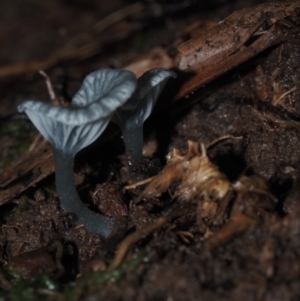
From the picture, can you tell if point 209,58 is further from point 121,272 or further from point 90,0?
point 90,0

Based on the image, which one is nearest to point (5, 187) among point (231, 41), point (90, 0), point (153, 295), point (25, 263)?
point (25, 263)

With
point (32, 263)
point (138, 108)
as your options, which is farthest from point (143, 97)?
point (32, 263)

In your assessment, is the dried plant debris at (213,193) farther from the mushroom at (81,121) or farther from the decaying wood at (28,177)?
the decaying wood at (28,177)

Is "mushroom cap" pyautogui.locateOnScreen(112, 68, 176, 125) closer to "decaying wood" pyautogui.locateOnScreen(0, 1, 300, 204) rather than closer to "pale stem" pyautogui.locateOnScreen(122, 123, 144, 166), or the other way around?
"pale stem" pyautogui.locateOnScreen(122, 123, 144, 166)

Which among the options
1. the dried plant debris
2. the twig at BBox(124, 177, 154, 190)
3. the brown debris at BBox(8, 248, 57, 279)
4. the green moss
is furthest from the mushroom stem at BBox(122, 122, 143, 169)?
the green moss

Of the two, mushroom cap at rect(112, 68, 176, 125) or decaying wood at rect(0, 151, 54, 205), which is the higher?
mushroom cap at rect(112, 68, 176, 125)
